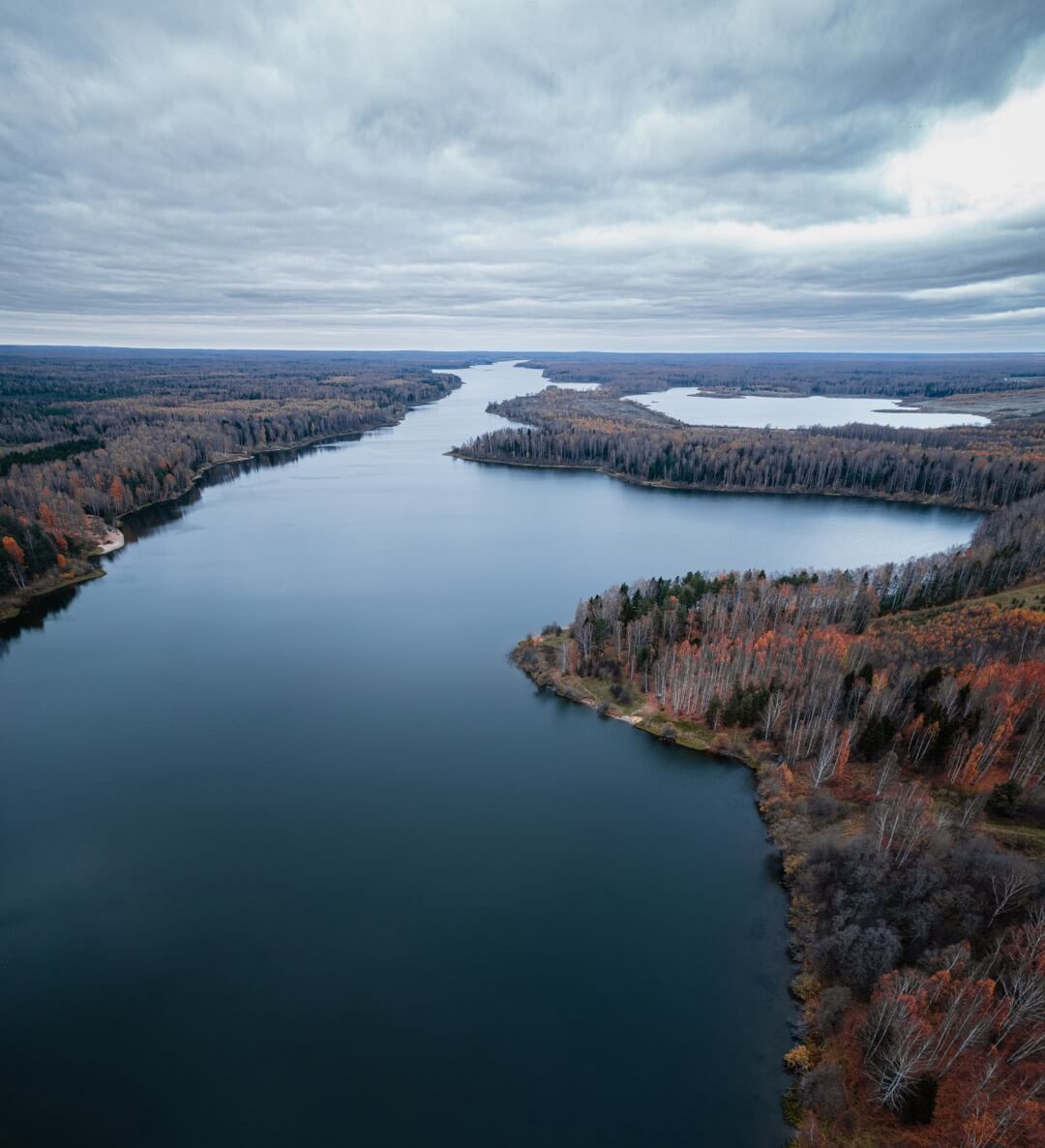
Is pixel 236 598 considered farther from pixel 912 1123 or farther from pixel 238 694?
pixel 912 1123

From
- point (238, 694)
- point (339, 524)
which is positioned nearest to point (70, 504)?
point (339, 524)

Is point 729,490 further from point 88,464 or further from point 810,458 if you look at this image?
point 88,464

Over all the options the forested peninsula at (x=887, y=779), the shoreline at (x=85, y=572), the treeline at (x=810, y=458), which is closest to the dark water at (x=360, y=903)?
the forested peninsula at (x=887, y=779)

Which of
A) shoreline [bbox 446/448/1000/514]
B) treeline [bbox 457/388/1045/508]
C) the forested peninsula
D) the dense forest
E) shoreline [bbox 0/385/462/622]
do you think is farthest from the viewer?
treeline [bbox 457/388/1045/508]

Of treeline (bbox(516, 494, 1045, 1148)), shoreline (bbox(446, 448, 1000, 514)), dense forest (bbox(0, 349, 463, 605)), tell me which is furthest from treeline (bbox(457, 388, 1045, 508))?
dense forest (bbox(0, 349, 463, 605))

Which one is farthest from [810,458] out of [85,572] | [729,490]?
[85,572]

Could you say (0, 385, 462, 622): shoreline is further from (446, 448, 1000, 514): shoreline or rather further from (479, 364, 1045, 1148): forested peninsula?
(446, 448, 1000, 514): shoreline
